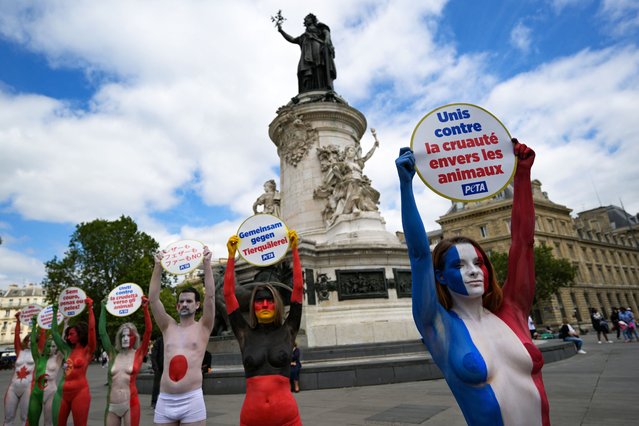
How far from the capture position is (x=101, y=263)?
3594 centimetres

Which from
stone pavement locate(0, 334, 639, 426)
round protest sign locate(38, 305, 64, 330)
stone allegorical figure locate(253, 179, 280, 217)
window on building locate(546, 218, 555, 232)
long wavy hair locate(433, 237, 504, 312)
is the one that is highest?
window on building locate(546, 218, 555, 232)

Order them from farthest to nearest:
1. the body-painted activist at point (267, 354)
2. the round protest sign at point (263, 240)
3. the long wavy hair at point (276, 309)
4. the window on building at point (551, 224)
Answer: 1. the window on building at point (551, 224)
2. the round protest sign at point (263, 240)
3. the long wavy hair at point (276, 309)
4. the body-painted activist at point (267, 354)

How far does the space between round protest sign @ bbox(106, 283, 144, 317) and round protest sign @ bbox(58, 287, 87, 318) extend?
47.0 inches

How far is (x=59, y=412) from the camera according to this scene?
15.8 ft

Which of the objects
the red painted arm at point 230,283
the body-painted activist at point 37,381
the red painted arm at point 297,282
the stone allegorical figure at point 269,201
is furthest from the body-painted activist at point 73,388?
the stone allegorical figure at point 269,201

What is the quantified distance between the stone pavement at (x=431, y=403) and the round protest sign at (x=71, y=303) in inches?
76.0

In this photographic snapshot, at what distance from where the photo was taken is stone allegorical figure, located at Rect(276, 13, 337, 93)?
21422mm

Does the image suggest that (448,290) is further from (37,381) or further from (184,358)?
(37,381)

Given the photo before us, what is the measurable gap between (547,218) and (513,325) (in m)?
57.5

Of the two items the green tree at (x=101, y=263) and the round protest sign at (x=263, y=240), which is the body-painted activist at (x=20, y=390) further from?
the green tree at (x=101, y=263)

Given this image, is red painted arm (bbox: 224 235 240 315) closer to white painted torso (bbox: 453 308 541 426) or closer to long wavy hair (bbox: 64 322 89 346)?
white painted torso (bbox: 453 308 541 426)

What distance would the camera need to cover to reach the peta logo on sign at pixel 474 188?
259cm

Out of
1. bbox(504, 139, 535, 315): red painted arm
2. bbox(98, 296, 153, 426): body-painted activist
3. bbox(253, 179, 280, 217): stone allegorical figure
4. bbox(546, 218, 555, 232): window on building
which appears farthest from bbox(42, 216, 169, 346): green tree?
bbox(546, 218, 555, 232): window on building

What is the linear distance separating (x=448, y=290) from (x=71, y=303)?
7193 millimetres
